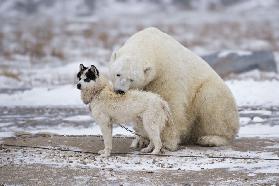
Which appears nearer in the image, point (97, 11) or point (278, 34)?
point (278, 34)

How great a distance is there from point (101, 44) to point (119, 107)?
67.7 feet

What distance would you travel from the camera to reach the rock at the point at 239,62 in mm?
18266

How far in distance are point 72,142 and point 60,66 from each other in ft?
41.3

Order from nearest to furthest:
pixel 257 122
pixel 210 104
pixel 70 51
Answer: pixel 210 104, pixel 257 122, pixel 70 51

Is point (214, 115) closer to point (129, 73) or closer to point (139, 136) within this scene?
point (139, 136)

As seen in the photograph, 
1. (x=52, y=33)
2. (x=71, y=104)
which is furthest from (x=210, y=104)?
(x=52, y=33)

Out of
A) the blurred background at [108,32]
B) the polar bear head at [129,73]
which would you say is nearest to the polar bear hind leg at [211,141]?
the polar bear head at [129,73]

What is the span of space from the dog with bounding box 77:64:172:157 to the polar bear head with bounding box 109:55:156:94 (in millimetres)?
118

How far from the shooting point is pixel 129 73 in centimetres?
764

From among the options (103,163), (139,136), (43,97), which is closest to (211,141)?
(139,136)

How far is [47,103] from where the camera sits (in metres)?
13.4

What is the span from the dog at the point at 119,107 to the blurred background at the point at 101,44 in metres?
0.50

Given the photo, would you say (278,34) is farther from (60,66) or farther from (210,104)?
(210,104)

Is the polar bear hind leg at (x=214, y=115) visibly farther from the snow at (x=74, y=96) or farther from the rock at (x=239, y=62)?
the rock at (x=239, y=62)
